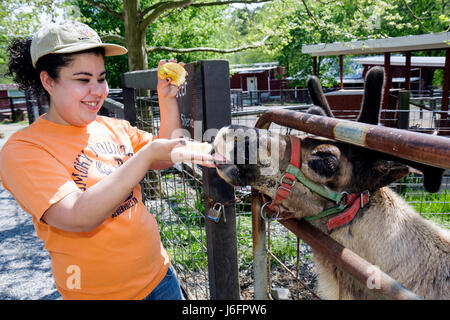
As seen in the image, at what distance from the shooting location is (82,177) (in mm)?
1711

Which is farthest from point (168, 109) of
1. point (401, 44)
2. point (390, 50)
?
point (390, 50)

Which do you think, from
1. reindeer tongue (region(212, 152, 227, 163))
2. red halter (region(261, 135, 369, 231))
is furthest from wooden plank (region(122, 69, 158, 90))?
red halter (region(261, 135, 369, 231))

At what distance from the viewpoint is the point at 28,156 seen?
1569 mm

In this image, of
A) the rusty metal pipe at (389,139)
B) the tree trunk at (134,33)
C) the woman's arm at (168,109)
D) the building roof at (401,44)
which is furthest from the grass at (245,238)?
the building roof at (401,44)

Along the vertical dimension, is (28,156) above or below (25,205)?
above

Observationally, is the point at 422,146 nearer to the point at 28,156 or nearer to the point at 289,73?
the point at 28,156

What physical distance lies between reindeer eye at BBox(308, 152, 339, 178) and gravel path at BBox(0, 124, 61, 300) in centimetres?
338

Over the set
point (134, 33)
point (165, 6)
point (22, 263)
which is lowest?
point (22, 263)

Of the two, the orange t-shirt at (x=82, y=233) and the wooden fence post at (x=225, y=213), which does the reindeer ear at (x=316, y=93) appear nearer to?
the wooden fence post at (x=225, y=213)

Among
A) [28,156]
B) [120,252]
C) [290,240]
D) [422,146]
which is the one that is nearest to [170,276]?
[120,252]

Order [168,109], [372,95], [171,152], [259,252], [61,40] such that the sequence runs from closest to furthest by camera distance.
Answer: [171,152] < [61,40] < [259,252] < [372,95] < [168,109]

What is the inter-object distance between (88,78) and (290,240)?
149 inches

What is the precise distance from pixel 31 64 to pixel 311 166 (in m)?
1.73

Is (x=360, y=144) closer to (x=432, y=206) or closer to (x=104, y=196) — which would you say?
(x=104, y=196)
